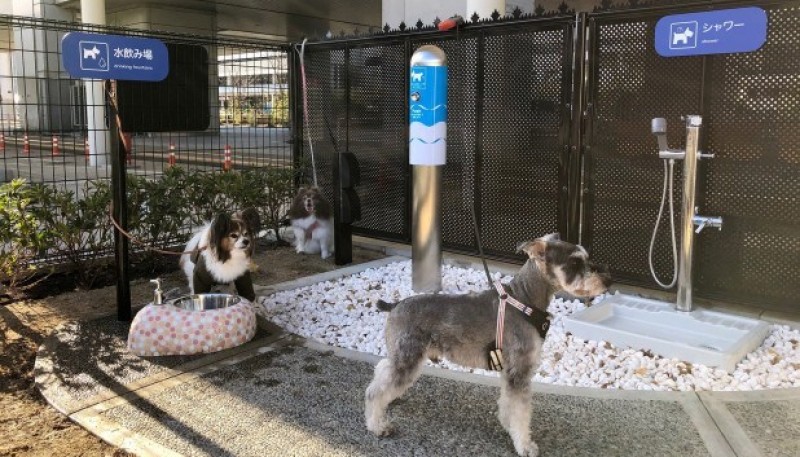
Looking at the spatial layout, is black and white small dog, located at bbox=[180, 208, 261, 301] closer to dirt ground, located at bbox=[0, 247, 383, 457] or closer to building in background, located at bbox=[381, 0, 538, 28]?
dirt ground, located at bbox=[0, 247, 383, 457]

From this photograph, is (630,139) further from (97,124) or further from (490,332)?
(97,124)

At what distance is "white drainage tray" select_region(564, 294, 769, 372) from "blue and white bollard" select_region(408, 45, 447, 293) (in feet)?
5.31

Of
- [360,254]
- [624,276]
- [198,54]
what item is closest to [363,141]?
[360,254]

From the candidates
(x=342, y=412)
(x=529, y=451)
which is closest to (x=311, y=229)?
(x=342, y=412)

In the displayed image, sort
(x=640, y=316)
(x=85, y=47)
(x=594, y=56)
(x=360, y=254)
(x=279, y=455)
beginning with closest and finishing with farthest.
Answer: (x=279, y=455) → (x=85, y=47) → (x=640, y=316) → (x=594, y=56) → (x=360, y=254)

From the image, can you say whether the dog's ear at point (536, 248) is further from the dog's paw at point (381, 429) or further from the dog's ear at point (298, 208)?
the dog's ear at point (298, 208)

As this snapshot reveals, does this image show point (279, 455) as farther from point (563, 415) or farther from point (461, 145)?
point (461, 145)

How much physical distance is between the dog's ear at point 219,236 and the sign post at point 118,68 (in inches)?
27.5

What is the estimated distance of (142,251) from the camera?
24.9 feet

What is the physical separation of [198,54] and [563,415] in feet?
16.9

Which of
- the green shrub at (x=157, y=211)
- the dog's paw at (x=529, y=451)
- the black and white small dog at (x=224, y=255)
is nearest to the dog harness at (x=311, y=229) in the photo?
the green shrub at (x=157, y=211)

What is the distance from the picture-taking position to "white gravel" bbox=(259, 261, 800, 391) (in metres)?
4.66

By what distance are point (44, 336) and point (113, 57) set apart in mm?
2287

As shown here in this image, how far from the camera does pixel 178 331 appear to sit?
499cm
